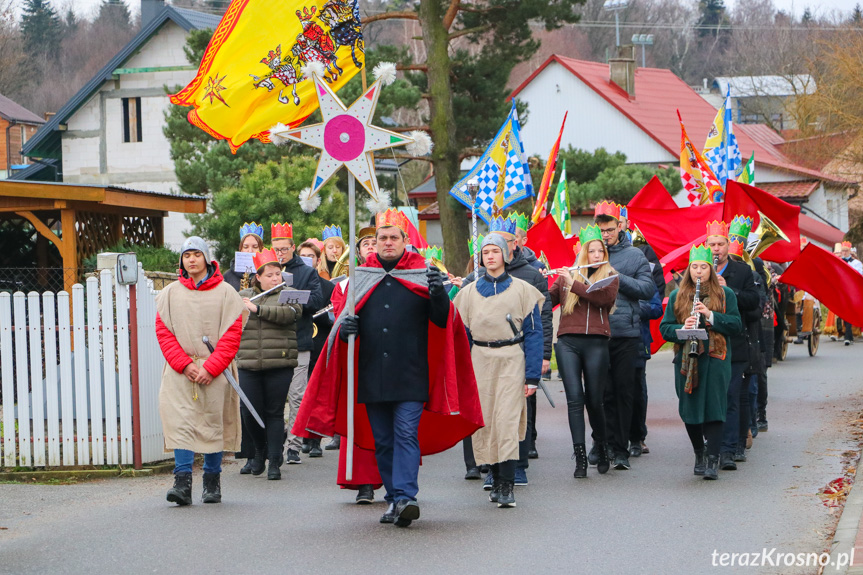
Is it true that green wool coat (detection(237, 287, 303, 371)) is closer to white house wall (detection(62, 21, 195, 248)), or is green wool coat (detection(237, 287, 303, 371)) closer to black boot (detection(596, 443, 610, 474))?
black boot (detection(596, 443, 610, 474))

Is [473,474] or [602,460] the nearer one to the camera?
[473,474]

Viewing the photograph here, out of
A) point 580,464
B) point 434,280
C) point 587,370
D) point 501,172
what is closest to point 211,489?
point 434,280

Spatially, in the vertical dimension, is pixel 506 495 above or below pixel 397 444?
below

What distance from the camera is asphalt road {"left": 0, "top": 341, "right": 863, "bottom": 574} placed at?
6691 millimetres

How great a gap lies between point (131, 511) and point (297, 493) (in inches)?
50.4

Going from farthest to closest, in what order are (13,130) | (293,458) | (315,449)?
(13,130) → (315,449) → (293,458)

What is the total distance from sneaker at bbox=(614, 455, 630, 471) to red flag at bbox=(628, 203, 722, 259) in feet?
15.2

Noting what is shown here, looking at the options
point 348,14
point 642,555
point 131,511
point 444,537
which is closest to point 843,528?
point 642,555

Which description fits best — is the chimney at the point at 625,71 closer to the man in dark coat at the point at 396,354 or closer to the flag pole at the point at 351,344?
the flag pole at the point at 351,344

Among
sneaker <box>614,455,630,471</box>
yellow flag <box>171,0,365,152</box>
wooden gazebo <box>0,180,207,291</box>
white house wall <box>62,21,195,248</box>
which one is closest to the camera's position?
sneaker <box>614,455,630,471</box>

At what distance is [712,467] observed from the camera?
30.4 ft

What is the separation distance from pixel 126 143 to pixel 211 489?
3115 cm

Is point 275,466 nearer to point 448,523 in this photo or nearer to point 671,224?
point 448,523

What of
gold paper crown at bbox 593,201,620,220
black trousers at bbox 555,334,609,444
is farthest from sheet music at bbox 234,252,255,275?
gold paper crown at bbox 593,201,620,220
